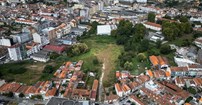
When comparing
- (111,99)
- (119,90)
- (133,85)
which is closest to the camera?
(111,99)

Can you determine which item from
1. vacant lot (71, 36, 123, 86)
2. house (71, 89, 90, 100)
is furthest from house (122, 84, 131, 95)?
house (71, 89, 90, 100)

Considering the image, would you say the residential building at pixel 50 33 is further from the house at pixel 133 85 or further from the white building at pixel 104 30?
the house at pixel 133 85

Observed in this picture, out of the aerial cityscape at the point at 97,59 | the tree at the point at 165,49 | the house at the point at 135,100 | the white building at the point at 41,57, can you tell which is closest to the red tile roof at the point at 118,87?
the aerial cityscape at the point at 97,59

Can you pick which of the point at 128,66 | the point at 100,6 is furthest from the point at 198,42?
the point at 100,6

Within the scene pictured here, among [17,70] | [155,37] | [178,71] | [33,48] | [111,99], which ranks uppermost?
[155,37]

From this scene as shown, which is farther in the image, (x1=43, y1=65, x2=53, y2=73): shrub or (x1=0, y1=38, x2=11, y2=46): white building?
(x1=0, y1=38, x2=11, y2=46): white building

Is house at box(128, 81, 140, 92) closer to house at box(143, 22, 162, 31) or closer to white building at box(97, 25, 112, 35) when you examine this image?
white building at box(97, 25, 112, 35)

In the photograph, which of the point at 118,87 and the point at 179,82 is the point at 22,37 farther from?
the point at 179,82

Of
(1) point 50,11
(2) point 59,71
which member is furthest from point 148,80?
(1) point 50,11
